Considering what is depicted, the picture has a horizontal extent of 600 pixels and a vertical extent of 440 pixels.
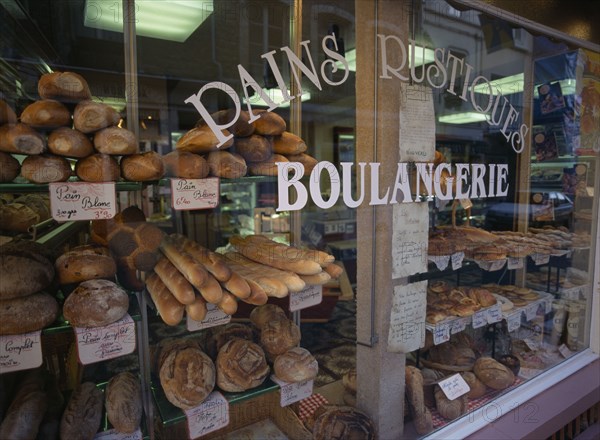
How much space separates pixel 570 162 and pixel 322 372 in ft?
7.20

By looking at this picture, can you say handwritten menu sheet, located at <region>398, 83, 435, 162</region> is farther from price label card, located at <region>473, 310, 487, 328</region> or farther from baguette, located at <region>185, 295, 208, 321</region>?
baguette, located at <region>185, 295, 208, 321</region>

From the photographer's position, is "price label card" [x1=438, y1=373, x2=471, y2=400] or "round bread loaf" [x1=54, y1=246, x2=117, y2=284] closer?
"round bread loaf" [x1=54, y1=246, x2=117, y2=284]

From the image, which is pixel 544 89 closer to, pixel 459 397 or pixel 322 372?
pixel 459 397

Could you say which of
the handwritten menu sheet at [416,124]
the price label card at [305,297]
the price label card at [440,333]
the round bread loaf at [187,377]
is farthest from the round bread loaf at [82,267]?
the price label card at [440,333]

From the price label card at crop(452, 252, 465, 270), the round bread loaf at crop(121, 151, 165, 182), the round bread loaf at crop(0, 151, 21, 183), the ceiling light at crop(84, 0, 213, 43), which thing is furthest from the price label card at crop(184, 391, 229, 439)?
the ceiling light at crop(84, 0, 213, 43)

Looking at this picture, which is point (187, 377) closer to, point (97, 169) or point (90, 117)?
point (97, 169)

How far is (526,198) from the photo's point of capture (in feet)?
8.30

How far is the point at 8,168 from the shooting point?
1.01m

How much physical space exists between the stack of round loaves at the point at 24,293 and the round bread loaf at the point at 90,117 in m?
0.41

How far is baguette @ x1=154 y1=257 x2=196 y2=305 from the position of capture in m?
1.20

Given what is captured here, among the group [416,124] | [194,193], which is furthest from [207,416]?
[416,124]

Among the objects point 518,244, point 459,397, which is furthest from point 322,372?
point 518,244

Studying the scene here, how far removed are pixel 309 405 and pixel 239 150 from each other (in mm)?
1229

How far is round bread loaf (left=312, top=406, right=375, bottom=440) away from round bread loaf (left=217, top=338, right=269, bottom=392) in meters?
0.34
